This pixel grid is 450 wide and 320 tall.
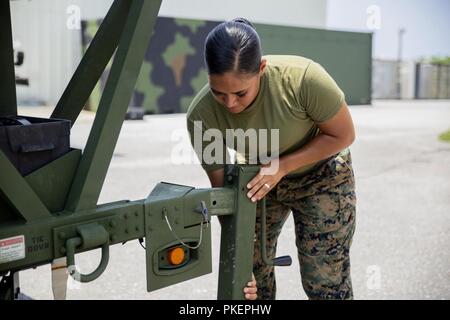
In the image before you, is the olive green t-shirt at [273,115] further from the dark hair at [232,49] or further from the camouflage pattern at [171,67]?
the camouflage pattern at [171,67]

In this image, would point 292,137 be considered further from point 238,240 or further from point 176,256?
point 176,256

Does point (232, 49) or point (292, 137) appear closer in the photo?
point (232, 49)

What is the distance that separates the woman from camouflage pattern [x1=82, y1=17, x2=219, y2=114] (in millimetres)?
12681

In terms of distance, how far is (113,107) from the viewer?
5.69ft

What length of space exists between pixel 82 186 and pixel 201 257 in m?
0.50

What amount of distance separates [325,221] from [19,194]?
1.30 m

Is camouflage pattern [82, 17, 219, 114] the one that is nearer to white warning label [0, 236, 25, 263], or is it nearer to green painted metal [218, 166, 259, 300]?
green painted metal [218, 166, 259, 300]

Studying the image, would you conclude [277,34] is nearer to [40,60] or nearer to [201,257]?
[40,60]

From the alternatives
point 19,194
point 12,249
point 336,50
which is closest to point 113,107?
point 19,194

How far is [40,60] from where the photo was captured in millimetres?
14328

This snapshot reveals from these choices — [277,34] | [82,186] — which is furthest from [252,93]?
[277,34]

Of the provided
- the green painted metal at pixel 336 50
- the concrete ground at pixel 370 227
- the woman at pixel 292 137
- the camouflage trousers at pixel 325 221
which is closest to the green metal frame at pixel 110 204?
the woman at pixel 292 137

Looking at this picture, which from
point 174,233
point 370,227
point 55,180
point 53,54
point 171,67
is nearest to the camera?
point 55,180
